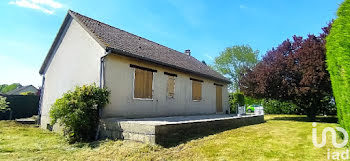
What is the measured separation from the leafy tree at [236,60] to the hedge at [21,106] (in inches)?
1401

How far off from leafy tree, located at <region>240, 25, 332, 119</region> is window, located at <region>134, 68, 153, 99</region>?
8.42m

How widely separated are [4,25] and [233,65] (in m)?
39.8

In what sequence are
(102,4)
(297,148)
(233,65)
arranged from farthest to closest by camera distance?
(233,65), (102,4), (297,148)

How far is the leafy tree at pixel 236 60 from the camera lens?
41281mm

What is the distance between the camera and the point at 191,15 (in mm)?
14570

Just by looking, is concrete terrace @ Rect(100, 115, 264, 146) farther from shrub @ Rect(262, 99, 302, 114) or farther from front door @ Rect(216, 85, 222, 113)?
shrub @ Rect(262, 99, 302, 114)

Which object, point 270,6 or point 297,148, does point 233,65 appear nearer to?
point 270,6

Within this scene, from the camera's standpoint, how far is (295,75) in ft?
42.6

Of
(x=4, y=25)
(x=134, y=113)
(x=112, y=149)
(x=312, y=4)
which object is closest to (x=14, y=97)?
(x=4, y=25)

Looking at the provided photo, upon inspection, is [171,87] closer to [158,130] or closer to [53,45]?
[158,130]

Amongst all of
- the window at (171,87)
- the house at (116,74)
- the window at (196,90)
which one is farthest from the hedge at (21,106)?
the window at (196,90)

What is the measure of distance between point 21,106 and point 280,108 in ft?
78.1

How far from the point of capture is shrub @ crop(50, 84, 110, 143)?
662cm

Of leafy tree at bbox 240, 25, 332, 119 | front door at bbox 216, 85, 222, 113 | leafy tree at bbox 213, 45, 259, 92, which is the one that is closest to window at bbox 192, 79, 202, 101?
front door at bbox 216, 85, 222, 113
